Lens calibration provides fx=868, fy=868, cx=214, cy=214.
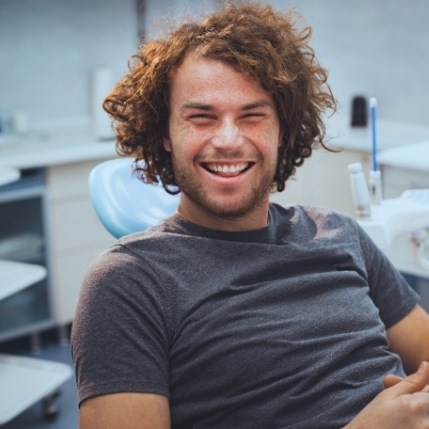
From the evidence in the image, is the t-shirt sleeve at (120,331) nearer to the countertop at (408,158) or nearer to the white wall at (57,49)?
the countertop at (408,158)

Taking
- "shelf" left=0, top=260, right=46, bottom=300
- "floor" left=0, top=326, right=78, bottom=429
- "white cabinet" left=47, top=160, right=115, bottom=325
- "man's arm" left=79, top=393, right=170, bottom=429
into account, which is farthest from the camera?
"white cabinet" left=47, top=160, right=115, bottom=325

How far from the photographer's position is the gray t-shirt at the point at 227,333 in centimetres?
131

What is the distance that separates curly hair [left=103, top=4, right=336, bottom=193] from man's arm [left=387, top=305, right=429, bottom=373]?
14.4 inches

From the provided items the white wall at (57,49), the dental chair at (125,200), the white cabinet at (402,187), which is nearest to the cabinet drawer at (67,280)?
the white wall at (57,49)

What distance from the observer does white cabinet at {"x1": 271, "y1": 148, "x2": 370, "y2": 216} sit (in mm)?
3658

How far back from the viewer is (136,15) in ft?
13.8

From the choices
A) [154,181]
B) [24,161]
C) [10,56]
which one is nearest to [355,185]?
[154,181]

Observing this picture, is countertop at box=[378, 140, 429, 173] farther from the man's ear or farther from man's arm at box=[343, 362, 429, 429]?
man's arm at box=[343, 362, 429, 429]

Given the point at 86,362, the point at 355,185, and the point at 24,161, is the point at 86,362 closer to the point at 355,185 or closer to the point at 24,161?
the point at 355,185

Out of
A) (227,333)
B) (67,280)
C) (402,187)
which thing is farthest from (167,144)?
(67,280)

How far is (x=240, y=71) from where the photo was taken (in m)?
1.47

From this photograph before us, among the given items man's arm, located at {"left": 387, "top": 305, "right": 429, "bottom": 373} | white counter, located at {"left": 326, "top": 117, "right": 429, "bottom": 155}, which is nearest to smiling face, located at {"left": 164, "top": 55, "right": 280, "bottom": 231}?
man's arm, located at {"left": 387, "top": 305, "right": 429, "bottom": 373}

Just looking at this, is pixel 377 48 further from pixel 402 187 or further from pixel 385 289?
pixel 385 289

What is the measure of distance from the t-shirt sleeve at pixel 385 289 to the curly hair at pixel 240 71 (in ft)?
0.77
